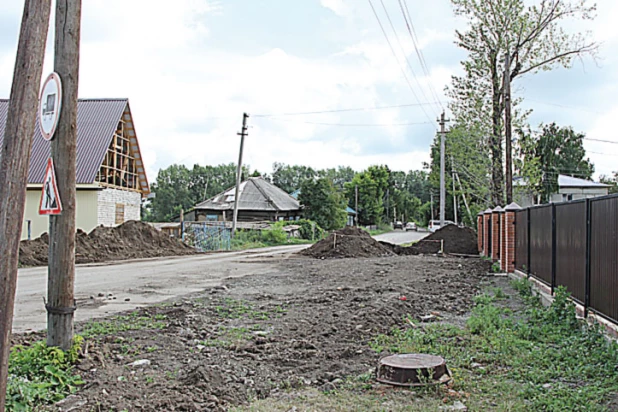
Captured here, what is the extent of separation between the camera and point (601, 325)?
7008 mm

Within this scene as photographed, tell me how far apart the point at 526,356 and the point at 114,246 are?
23340mm

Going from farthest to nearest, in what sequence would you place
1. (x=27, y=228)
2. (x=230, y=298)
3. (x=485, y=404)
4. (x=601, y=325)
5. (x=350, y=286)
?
(x=27, y=228)
(x=350, y=286)
(x=230, y=298)
(x=601, y=325)
(x=485, y=404)

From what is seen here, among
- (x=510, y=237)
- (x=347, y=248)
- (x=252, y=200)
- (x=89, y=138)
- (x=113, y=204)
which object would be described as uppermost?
(x=89, y=138)

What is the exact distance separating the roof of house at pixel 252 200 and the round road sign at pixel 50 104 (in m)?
52.4

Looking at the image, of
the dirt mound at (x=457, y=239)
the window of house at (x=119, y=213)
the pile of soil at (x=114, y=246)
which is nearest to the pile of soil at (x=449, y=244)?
the dirt mound at (x=457, y=239)

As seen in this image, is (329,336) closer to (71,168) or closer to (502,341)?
(502,341)

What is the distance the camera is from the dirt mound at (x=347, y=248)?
93.2 feet

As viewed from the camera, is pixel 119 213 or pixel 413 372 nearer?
pixel 413 372

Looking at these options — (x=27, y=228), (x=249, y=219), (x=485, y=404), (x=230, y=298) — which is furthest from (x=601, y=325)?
(x=249, y=219)

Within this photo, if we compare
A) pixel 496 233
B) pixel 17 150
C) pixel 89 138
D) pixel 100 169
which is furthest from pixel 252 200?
pixel 17 150

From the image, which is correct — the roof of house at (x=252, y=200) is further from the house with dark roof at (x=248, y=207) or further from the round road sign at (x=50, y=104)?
the round road sign at (x=50, y=104)

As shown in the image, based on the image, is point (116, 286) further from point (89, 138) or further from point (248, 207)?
point (248, 207)

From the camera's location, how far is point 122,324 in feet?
27.5

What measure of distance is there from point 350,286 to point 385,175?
77.5 m
